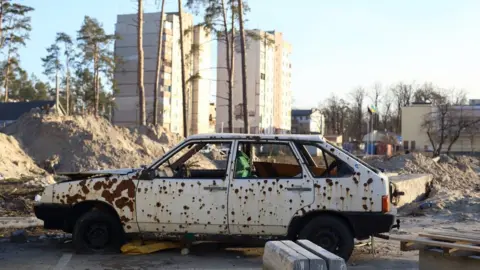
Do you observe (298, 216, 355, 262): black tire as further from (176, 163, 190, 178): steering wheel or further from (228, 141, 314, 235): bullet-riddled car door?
(176, 163, 190, 178): steering wheel

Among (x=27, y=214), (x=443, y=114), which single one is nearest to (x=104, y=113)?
(x=443, y=114)

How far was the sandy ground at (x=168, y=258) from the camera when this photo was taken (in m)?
7.66

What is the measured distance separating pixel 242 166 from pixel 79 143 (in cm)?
1962

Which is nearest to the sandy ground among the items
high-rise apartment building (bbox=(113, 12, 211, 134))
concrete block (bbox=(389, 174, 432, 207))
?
concrete block (bbox=(389, 174, 432, 207))

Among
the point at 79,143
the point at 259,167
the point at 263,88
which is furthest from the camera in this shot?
the point at 263,88

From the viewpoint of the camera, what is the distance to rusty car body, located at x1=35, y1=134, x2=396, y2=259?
25.3 ft

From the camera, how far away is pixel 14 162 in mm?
22875

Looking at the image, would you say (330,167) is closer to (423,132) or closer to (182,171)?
(182,171)

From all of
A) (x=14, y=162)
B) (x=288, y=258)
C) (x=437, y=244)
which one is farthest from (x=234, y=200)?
(x=14, y=162)

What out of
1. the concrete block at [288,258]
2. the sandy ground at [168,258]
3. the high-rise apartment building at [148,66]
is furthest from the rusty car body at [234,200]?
the high-rise apartment building at [148,66]

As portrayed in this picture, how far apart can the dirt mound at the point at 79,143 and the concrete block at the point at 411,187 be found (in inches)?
Result: 525

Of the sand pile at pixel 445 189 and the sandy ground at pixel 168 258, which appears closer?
the sandy ground at pixel 168 258

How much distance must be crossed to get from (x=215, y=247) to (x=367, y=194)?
2.75 m

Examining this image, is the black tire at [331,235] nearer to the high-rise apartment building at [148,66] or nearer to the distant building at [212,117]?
the high-rise apartment building at [148,66]
